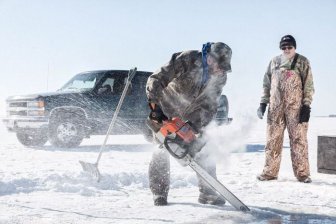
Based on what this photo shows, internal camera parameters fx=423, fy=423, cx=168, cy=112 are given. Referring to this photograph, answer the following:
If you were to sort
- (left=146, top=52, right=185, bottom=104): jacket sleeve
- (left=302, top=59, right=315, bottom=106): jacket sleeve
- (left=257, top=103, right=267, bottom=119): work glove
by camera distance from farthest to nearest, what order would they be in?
(left=257, top=103, right=267, bottom=119): work glove
(left=302, top=59, right=315, bottom=106): jacket sleeve
(left=146, top=52, right=185, bottom=104): jacket sleeve

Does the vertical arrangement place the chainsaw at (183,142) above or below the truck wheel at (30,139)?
above

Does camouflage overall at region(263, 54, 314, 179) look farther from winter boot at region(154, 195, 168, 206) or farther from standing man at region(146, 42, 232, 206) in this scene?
winter boot at region(154, 195, 168, 206)

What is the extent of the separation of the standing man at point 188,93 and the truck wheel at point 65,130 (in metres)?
6.04

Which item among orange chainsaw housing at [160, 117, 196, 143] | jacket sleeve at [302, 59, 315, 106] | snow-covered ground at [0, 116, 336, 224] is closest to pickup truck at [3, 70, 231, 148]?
snow-covered ground at [0, 116, 336, 224]

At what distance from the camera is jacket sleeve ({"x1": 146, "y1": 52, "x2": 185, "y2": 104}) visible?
3.88m

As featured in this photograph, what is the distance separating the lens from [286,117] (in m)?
5.72

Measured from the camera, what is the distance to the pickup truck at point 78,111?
977 cm

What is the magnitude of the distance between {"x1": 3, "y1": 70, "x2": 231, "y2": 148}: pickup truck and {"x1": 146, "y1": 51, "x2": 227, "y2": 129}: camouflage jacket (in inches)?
218

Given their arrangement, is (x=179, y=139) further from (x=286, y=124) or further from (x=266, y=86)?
(x=266, y=86)

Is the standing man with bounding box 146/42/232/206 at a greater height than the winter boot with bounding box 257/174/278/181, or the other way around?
the standing man with bounding box 146/42/232/206

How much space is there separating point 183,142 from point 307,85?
8.83 ft

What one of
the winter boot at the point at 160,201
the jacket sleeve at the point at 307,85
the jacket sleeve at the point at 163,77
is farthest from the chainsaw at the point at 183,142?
the jacket sleeve at the point at 307,85

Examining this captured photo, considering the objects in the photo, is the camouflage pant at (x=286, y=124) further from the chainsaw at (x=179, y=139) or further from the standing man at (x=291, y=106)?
the chainsaw at (x=179, y=139)

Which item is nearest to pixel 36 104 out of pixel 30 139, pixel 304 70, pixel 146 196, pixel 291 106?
pixel 30 139
